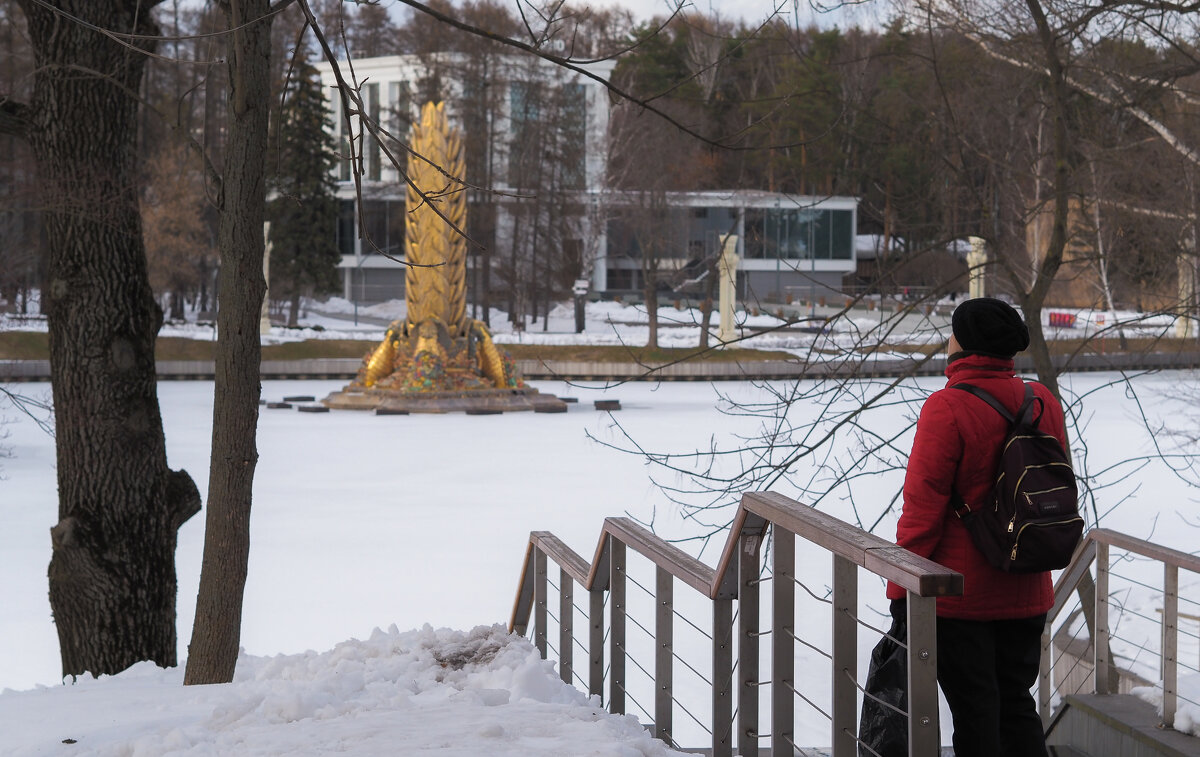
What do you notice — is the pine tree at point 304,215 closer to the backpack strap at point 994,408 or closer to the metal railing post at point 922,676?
the backpack strap at point 994,408

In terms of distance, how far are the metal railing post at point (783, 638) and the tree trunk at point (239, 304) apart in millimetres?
2775

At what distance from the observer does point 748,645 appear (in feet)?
10.00

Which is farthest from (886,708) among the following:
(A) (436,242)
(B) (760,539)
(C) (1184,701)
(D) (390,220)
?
(D) (390,220)

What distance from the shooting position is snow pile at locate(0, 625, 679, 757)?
3432 mm

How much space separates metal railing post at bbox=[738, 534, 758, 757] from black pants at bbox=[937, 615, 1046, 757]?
1.52ft

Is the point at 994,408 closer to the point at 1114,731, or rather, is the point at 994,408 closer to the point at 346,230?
the point at 1114,731

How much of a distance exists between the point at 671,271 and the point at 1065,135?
3612cm

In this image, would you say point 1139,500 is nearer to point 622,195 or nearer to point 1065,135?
point 1065,135

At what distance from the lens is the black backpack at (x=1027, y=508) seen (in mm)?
3125

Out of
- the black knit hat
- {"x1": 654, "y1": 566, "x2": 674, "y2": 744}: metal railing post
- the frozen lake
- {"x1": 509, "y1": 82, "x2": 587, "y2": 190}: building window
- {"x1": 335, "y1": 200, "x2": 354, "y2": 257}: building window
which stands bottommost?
the frozen lake

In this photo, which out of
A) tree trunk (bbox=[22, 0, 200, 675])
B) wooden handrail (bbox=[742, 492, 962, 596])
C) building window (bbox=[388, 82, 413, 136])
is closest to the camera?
wooden handrail (bbox=[742, 492, 962, 596])

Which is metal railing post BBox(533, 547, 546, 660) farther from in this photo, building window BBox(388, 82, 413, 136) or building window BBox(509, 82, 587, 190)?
building window BBox(388, 82, 413, 136)

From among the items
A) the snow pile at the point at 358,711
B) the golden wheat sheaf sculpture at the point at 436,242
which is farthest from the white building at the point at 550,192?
the snow pile at the point at 358,711

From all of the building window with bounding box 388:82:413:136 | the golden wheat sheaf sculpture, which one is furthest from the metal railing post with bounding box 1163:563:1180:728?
the building window with bounding box 388:82:413:136
